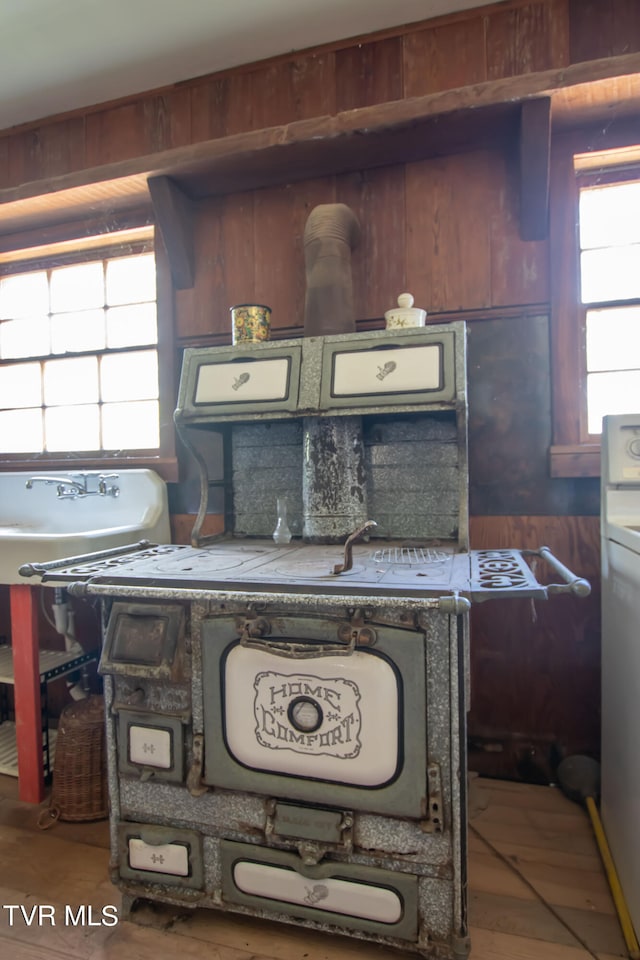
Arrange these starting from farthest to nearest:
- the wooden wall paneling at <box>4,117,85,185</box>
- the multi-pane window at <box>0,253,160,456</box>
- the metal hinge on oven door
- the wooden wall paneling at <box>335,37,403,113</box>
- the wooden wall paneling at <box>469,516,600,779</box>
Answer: the multi-pane window at <box>0,253,160,456</box>
the wooden wall paneling at <box>4,117,85,185</box>
the wooden wall paneling at <box>335,37,403,113</box>
the wooden wall paneling at <box>469,516,600,779</box>
the metal hinge on oven door

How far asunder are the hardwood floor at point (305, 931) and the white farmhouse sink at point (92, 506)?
0.90m

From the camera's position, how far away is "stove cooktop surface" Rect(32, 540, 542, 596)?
113 centimetres

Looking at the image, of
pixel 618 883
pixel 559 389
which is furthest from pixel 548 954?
pixel 559 389

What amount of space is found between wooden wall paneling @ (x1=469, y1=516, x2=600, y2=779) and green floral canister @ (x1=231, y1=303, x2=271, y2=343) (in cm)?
99

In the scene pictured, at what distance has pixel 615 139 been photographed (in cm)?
181

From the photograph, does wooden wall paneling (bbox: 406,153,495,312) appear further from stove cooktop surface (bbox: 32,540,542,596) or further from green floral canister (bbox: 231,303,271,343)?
stove cooktop surface (bbox: 32,540,542,596)

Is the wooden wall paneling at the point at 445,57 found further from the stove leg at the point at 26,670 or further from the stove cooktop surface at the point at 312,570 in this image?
the stove leg at the point at 26,670

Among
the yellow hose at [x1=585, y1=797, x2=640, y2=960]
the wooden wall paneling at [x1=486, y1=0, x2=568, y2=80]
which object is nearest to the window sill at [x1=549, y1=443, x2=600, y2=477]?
the yellow hose at [x1=585, y1=797, x2=640, y2=960]

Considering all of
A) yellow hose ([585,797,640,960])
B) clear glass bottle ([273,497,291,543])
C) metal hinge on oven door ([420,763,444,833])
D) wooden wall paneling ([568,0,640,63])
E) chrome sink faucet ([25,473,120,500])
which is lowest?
yellow hose ([585,797,640,960])

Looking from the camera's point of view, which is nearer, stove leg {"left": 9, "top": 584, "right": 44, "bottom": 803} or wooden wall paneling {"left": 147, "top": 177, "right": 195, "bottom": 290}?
stove leg {"left": 9, "top": 584, "right": 44, "bottom": 803}

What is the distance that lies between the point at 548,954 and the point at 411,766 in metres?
0.56

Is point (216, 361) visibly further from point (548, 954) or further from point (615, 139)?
point (548, 954)

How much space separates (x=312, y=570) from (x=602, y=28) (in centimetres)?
195

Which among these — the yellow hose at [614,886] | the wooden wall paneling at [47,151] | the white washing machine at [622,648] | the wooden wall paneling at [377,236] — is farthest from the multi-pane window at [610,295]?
the wooden wall paneling at [47,151]
